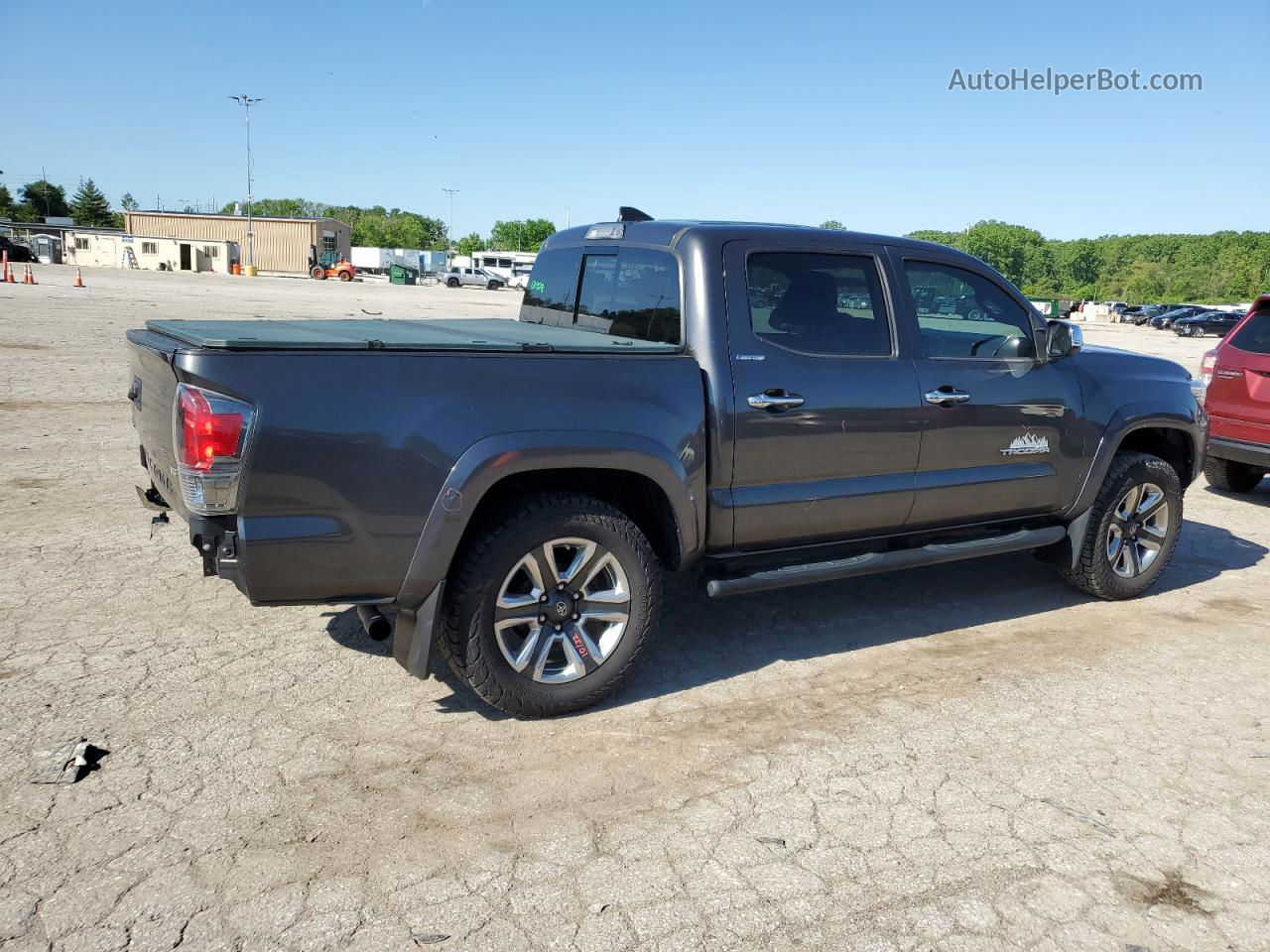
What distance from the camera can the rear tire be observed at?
8.92 meters

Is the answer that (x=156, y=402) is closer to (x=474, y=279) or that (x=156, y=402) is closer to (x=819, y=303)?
(x=819, y=303)

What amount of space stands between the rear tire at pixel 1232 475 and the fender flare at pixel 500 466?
7.24 metres

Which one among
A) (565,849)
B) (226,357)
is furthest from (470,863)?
(226,357)

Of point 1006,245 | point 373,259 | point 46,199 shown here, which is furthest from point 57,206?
point 1006,245

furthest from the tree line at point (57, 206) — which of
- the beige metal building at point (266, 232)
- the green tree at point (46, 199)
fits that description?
the beige metal building at point (266, 232)

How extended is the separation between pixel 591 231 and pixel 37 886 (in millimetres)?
3610

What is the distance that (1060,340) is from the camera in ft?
16.5

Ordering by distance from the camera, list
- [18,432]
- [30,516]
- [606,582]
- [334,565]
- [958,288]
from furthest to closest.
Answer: [18,432] → [30,516] → [958,288] → [606,582] → [334,565]

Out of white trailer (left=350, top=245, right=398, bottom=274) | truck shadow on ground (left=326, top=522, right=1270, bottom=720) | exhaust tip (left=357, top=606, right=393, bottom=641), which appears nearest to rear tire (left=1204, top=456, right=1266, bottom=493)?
truck shadow on ground (left=326, top=522, right=1270, bottom=720)

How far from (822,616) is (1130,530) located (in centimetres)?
194

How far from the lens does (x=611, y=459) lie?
3711 mm

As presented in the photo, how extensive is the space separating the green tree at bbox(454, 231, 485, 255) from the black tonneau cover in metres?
152

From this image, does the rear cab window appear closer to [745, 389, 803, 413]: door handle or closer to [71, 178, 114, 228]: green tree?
[745, 389, 803, 413]: door handle

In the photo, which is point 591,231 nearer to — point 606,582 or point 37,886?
point 606,582
